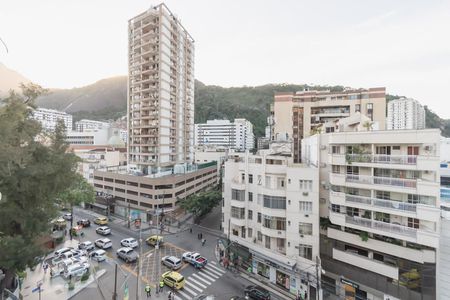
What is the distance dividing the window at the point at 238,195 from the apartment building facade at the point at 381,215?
8.50 meters

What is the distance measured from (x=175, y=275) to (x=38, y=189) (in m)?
14.2

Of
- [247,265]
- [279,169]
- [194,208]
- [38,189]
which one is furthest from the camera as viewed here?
[194,208]

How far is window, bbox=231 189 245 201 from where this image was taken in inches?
977

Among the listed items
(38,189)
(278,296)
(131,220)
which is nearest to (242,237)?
(278,296)

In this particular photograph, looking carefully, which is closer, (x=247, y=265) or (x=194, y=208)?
(x=247, y=265)

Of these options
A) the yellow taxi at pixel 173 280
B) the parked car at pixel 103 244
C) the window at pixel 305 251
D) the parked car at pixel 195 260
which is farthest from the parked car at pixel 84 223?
the window at pixel 305 251

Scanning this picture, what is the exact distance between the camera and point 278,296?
2130 centimetres

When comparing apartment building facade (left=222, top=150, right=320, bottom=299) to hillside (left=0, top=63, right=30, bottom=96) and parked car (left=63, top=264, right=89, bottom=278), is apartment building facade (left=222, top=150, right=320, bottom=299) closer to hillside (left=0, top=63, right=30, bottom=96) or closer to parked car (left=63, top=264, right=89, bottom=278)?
parked car (left=63, top=264, right=89, bottom=278)

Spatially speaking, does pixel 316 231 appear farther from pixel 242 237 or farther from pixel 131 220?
pixel 131 220

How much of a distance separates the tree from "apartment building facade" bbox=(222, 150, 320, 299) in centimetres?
1669

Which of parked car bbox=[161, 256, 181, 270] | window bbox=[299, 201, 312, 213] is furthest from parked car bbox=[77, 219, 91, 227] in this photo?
window bbox=[299, 201, 312, 213]

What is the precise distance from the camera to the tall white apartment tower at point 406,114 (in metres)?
91.4

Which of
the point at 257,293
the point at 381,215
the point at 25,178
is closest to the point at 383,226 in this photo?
the point at 381,215

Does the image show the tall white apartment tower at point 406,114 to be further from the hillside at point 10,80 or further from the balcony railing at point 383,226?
the hillside at point 10,80
